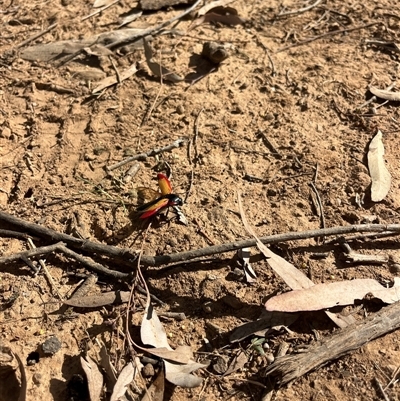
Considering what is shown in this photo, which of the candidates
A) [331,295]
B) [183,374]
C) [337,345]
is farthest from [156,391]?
[331,295]

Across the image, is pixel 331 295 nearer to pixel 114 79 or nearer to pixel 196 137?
pixel 196 137

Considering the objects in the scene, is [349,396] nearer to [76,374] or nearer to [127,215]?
[76,374]

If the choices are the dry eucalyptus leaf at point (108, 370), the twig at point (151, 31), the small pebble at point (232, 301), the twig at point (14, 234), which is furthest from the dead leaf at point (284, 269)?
the twig at point (151, 31)

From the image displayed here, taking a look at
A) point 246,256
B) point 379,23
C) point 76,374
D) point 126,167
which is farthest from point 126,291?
point 379,23

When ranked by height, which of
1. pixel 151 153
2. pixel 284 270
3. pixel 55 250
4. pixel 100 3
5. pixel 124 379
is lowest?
pixel 124 379

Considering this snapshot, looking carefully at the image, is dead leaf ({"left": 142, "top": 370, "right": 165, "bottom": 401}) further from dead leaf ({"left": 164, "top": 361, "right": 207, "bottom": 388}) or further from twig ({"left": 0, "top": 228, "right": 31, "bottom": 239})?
twig ({"left": 0, "top": 228, "right": 31, "bottom": 239})

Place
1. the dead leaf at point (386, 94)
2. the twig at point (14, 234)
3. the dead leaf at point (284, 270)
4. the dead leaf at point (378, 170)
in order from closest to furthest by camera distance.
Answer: the dead leaf at point (284, 270) < the twig at point (14, 234) < the dead leaf at point (378, 170) < the dead leaf at point (386, 94)

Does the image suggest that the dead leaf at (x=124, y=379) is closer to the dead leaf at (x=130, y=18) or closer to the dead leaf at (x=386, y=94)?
the dead leaf at (x=386, y=94)
